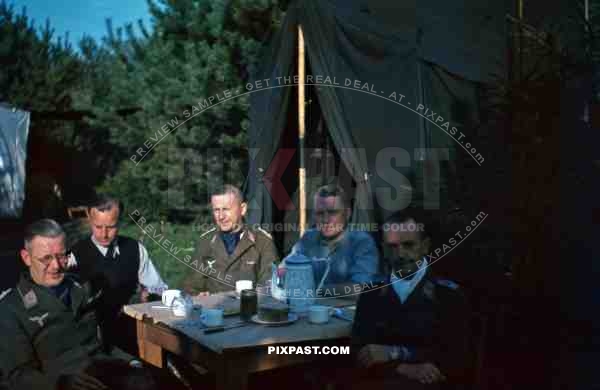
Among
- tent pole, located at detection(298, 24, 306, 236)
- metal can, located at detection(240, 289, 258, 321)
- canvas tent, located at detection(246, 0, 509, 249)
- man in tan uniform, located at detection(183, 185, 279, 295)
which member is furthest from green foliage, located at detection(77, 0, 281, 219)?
metal can, located at detection(240, 289, 258, 321)

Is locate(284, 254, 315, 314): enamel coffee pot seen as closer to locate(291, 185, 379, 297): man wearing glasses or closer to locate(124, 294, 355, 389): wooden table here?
locate(124, 294, 355, 389): wooden table

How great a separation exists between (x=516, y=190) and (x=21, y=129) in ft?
33.8

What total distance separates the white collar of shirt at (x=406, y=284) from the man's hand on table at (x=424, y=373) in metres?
0.29

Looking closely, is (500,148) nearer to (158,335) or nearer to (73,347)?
(158,335)

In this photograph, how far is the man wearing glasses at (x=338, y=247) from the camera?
11.5ft

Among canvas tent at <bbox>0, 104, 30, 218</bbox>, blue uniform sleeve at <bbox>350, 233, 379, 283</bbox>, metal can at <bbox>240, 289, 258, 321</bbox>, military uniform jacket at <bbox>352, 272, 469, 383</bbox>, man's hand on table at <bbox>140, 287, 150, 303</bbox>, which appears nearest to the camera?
military uniform jacket at <bbox>352, 272, 469, 383</bbox>

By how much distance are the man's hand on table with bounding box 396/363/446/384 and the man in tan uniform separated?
1456mm

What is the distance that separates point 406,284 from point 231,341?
33.4 inches

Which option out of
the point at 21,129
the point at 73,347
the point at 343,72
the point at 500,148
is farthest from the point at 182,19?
the point at 73,347

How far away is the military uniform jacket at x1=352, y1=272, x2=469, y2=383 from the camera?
249 cm

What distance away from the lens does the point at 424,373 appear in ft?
8.27

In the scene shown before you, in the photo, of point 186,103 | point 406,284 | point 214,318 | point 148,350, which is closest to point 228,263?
point 148,350

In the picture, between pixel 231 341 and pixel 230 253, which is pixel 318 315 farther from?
pixel 230 253

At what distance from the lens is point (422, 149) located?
5973 millimetres
